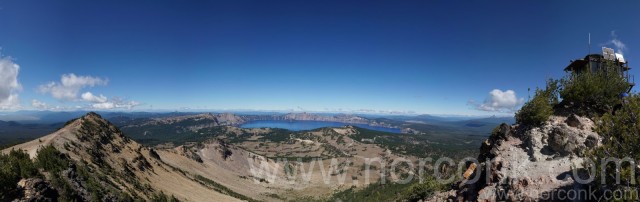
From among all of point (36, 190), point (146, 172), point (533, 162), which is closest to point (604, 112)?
point (533, 162)

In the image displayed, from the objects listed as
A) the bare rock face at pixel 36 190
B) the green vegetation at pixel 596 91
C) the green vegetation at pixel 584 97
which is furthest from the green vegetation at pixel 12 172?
the green vegetation at pixel 596 91

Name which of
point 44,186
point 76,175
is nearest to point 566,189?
point 44,186

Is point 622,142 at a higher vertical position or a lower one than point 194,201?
higher

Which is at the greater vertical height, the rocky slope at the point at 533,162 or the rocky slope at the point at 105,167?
the rocky slope at the point at 533,162

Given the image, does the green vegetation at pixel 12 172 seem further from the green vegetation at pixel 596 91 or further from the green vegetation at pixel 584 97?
the green vegetation at pixel 596 91

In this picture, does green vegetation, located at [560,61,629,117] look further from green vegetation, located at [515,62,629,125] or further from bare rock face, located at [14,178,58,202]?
bare rock face, located at [14,178,58,202]

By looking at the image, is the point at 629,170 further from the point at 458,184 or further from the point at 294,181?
the point at 294,181

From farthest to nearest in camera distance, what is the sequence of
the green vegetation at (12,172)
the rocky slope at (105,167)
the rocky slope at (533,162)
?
the rocky slope at (105,167)
the green vegetation at (12,172)
the rocky slope at (533,162)
